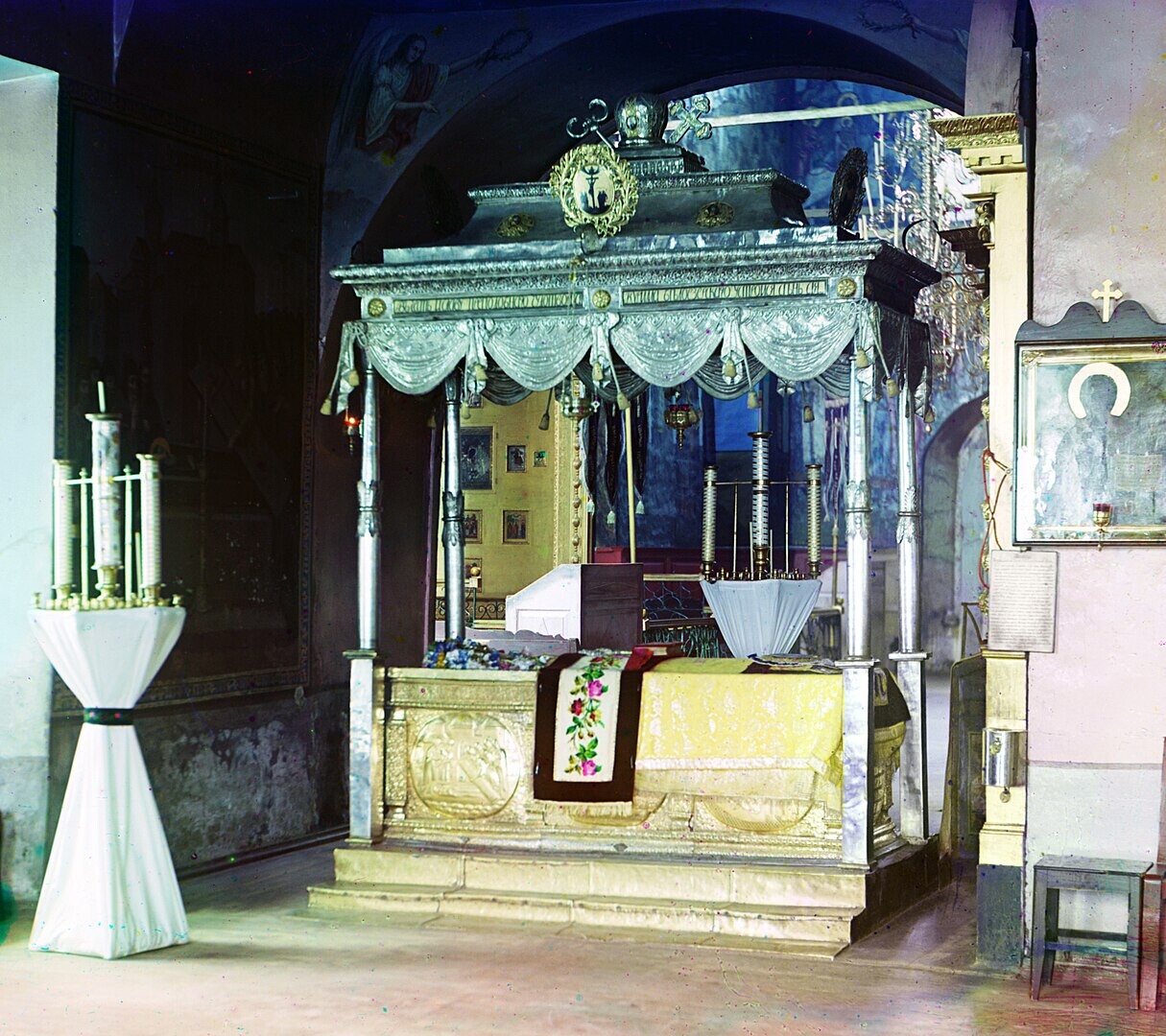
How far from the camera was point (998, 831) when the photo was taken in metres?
6.21

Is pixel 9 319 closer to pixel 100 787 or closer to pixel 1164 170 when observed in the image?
pixel 100 787

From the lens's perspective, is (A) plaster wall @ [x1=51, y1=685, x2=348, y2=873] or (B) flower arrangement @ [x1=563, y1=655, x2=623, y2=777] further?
(A) plaster wall @ [x1=51, y1=685, x2=348, y2=873]

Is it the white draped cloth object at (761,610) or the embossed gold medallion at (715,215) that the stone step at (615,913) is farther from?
the white draped cloth object at (761,610)

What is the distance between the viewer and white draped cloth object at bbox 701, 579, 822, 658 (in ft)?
37.3

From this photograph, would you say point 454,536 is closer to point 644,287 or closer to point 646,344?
point 646,344

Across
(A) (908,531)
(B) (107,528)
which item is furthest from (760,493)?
(B) (107,528)

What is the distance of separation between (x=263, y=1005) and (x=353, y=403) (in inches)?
148

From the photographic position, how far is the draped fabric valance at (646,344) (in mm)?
7137

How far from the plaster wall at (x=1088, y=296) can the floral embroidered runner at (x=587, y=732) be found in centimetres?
188

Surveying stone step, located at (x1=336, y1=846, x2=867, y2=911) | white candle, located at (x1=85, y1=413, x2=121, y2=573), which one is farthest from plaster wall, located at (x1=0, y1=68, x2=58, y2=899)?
stone step, located at (x1=336, y1=846, x2=867, y2=911)

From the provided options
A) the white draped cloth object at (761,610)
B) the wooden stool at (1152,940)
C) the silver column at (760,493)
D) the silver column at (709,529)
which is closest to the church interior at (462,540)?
the wooden stool at (1152,940)

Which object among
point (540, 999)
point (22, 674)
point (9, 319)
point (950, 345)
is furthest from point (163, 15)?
point (950, 345)

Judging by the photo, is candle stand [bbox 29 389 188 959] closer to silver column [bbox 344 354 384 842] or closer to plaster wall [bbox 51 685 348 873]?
plaster wall [bbox 51 685 348 873]

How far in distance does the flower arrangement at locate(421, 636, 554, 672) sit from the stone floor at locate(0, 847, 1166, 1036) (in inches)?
51.5
